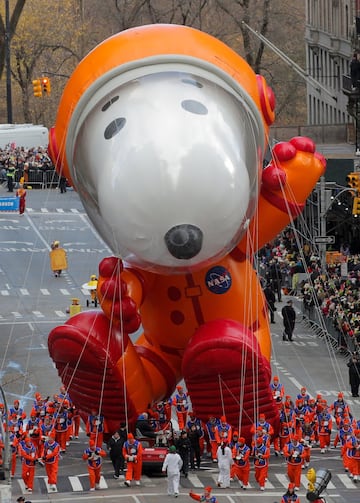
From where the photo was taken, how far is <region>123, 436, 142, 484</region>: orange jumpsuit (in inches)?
1273

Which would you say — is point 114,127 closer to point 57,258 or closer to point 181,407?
point 181,407

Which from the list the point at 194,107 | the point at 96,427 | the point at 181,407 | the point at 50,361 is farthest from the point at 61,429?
the point at 50,361

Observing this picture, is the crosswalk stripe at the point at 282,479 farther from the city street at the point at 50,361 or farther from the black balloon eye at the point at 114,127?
the black balloon eye at the point at 114,127

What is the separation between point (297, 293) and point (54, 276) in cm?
737

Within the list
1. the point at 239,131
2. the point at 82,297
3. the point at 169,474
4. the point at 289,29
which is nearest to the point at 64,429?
the point at 169,474

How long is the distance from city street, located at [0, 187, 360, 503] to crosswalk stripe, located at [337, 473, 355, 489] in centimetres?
2

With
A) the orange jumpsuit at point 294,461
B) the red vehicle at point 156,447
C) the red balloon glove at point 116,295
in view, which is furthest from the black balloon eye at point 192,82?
the red vehicle at point 156,447

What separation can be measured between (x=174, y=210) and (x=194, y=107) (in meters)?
2.03

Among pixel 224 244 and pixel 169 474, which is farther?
pixel 169 474

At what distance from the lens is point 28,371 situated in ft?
142

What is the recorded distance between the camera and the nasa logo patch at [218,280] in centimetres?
3180

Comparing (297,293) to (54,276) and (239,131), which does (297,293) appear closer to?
(54,276)

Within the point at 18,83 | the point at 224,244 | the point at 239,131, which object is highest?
the point at 18,83

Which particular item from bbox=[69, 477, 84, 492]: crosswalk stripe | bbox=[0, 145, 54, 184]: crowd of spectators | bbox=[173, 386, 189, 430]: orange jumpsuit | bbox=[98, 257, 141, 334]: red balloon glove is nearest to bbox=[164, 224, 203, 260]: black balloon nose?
bbox=[98, 257, 141, 334]: red balloon glove
